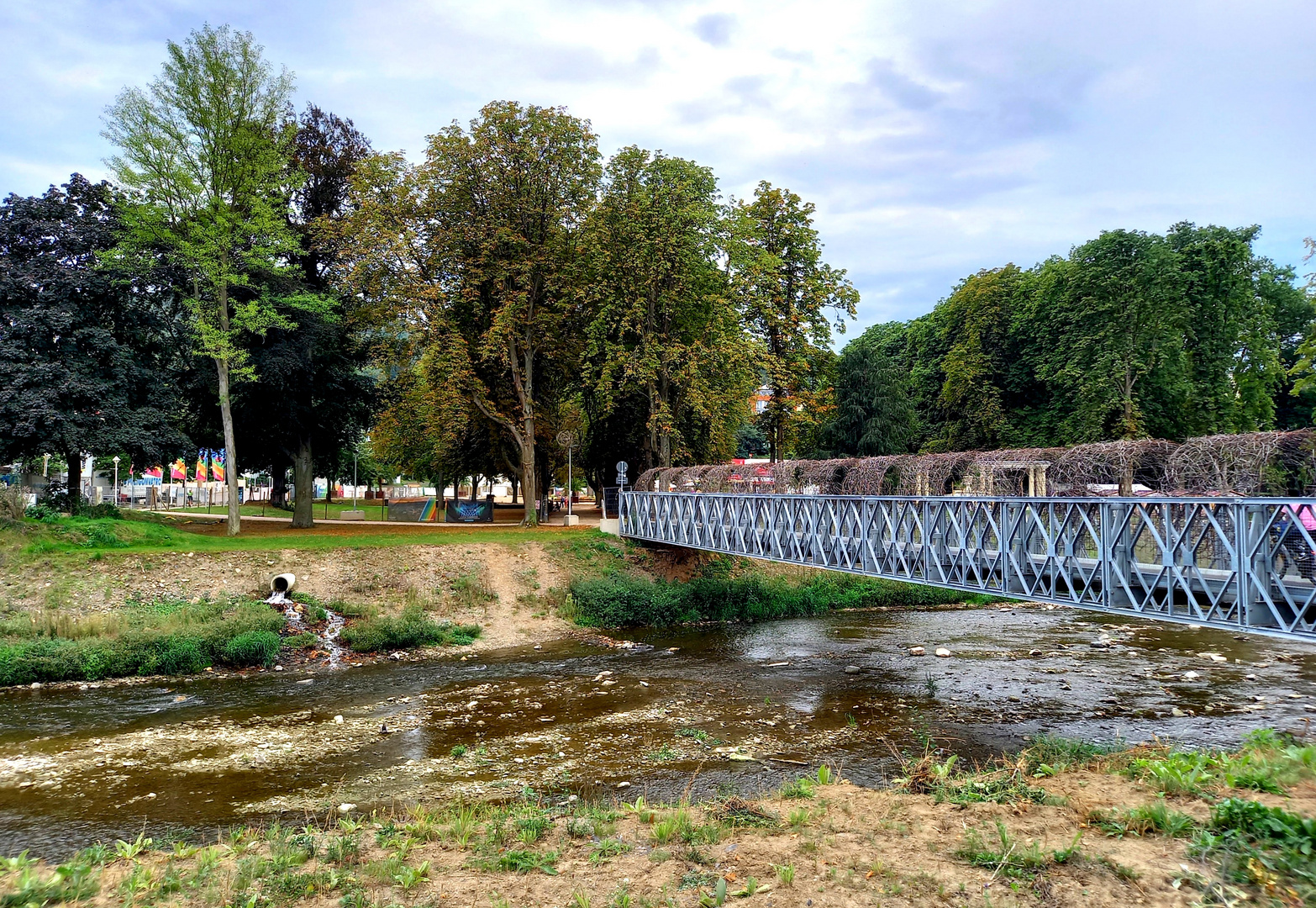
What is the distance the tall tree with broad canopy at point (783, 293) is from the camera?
3356 centimetres

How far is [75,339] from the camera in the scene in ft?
88.1

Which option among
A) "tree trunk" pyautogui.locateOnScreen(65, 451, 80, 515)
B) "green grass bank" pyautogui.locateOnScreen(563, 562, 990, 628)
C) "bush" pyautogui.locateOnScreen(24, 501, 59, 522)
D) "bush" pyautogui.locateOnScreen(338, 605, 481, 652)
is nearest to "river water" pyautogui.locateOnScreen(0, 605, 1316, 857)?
"bush" pyautogui.locateOnScreen(338, 605, 481, 652)

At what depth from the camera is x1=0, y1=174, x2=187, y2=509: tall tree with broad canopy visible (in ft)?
83.2

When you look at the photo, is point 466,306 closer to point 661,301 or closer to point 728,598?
point 661,301

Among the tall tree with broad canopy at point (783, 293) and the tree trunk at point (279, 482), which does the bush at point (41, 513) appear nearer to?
the tree trunk at point (279, 482)

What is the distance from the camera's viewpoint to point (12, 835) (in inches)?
403

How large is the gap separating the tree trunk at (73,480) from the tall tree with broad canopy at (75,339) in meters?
0.05

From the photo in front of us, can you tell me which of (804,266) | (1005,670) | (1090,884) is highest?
(804,266)

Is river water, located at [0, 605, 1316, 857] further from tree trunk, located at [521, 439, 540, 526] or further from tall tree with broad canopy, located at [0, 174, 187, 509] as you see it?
tree trunk, located at [521, 439, 540, 526]

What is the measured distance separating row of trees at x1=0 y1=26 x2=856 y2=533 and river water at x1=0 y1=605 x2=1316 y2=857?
43.7 ft

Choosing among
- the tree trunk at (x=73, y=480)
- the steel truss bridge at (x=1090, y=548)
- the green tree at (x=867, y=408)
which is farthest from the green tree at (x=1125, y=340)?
the tree trunk at (x=73, y=480)

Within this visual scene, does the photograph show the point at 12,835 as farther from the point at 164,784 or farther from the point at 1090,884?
the point at 1090,884

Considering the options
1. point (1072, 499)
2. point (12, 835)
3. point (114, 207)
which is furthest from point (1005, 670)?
point (114, 207)

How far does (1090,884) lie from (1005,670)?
544 inches
